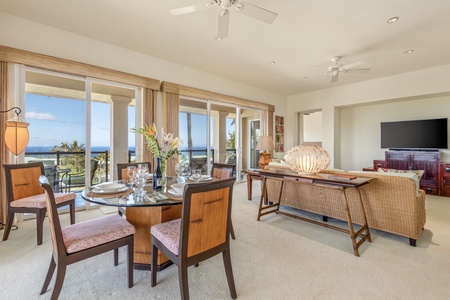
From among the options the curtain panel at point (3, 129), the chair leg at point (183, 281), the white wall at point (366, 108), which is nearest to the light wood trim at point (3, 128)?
the curtain panel at point (3, 129)

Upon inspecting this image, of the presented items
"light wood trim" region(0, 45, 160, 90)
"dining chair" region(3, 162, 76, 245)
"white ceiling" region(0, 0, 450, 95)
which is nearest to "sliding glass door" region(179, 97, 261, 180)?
"white ceiling" region(0, 0, 450, 95)

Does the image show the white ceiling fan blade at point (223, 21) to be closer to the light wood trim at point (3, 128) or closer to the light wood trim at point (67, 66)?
the light wood trim at point (67, 66)

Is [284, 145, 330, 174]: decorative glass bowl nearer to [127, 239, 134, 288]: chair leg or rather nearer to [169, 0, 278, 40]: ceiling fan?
[169, 0, 278, 40]: ceiling fan

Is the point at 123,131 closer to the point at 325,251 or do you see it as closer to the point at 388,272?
the point at 325,251

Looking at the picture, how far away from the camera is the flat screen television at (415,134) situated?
15.7 feet

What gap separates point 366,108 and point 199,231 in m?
6.69

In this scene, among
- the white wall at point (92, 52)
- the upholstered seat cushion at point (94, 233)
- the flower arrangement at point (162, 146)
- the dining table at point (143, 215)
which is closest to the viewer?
the upholstered seat cushion at point (94, 233)

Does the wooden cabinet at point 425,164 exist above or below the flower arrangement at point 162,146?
below

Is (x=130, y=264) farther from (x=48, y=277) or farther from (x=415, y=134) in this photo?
(x=415, y=134)

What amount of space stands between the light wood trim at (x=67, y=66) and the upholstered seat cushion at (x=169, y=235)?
9.77 feet

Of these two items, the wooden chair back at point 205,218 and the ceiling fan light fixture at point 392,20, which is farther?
the ceiling fan light fixture at point 392,20

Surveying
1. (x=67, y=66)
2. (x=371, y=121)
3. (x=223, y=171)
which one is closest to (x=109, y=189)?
(x=223, y=171)

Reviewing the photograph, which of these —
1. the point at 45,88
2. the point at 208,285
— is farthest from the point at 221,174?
the point at 45,88

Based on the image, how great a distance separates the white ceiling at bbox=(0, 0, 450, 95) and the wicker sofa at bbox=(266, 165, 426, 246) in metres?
2.09
